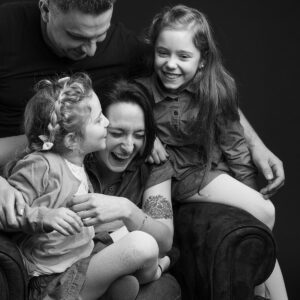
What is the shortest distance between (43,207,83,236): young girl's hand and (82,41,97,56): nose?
31.4 inches

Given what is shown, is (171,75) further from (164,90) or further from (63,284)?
(63,284)

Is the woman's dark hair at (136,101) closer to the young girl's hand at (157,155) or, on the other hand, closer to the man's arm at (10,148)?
the young girl's hand at (157,155)

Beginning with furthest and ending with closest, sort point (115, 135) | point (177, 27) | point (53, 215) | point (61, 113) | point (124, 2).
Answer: point (124, 2)
point (177, 27)
point (115, 135)
point (61, 113)
point (53, 215)

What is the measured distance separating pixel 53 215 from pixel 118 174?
691 mm

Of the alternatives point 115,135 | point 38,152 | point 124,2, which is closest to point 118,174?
point 115,135

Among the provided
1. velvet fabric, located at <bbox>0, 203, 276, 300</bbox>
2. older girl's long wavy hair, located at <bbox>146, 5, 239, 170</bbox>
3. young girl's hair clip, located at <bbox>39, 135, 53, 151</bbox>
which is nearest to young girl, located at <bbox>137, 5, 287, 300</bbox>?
older girl's long wavy hair, located at <bbox>146, 5, 239, 170</bbox>

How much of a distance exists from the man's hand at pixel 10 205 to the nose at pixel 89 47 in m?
0.70

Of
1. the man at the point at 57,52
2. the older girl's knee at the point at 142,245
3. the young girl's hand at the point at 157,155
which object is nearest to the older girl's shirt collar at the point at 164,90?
the man at the point at 57,52

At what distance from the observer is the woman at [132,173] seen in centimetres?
385

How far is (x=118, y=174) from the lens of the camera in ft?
13.3

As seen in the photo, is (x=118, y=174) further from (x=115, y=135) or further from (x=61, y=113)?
(x=61, y=113)

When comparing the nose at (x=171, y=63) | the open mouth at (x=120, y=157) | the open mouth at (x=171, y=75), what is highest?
the nose at (x=171, y=63)

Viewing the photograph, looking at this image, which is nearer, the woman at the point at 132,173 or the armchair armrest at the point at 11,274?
the armchair armrest at the point at 11,274

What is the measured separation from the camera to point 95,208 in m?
3.53
